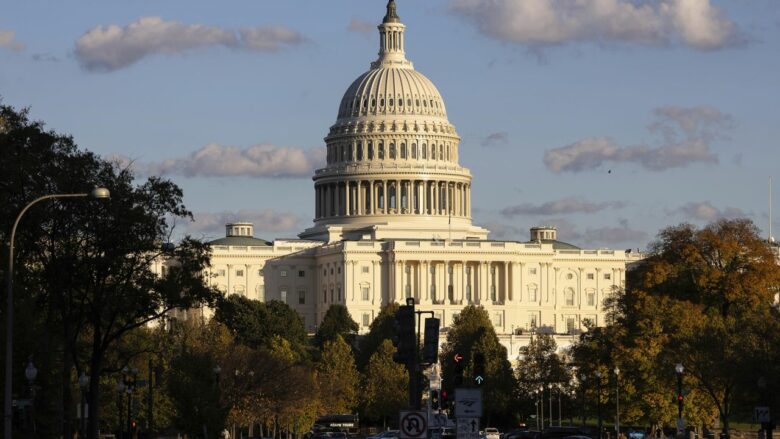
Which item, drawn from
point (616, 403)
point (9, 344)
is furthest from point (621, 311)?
point (9, 344)

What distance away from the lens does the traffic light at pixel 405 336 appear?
55438 mm

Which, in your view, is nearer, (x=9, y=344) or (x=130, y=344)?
(x=9, y=344)

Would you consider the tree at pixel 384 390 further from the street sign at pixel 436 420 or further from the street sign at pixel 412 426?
the street sign at pixel 412 426

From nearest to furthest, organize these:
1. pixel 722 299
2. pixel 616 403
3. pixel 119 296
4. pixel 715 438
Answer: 1. pixel 119 296
2. pixel 715 438
3. pixel 616 403
4. pixel 722 299

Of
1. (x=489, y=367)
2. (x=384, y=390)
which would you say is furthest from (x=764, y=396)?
(x=384, y=390)

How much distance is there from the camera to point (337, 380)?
16675 cm

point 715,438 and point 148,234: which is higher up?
point 148,234

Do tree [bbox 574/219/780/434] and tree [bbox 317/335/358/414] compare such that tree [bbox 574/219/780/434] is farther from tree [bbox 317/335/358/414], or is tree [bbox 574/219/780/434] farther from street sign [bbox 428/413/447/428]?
street sign [bbox 428/413/447/428]

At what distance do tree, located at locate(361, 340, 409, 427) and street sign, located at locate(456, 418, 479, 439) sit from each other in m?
102

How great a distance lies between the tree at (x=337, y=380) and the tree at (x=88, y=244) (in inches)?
2628

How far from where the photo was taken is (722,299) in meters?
137

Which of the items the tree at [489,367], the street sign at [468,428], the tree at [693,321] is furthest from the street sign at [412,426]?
the tree at [489,367]

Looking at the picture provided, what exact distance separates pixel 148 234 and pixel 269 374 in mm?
39622

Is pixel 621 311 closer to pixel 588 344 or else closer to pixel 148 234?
pixel 588 344
